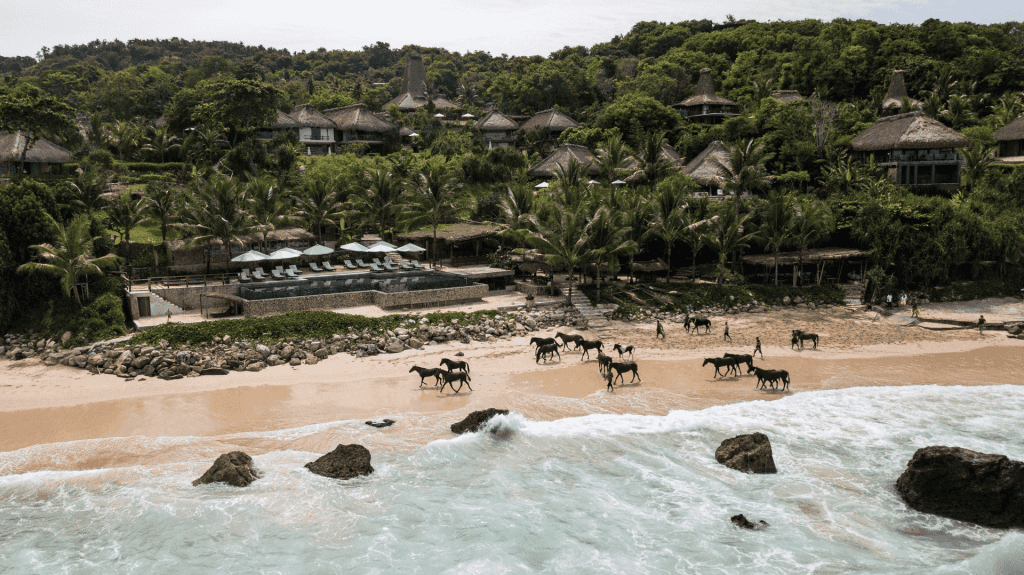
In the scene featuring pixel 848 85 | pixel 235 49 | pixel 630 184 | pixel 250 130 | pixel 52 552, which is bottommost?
pixel 52 552

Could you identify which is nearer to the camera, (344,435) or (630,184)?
(344,435)

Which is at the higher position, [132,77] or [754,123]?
[132,77]

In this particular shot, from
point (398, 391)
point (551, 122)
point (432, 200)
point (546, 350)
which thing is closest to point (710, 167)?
point (432, 200)

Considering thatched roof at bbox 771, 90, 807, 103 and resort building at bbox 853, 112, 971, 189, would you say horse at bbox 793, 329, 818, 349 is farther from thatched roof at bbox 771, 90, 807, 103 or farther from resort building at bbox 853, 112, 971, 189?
thatched roof at bbox 771, 90, 807, 103

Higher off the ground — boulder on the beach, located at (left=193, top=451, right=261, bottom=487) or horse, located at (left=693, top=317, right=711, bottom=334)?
horse, located at (left=693, top=317, right=711, bottom=334)

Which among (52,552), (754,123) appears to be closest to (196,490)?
(52,552)

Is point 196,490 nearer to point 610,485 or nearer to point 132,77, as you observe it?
point 610,485

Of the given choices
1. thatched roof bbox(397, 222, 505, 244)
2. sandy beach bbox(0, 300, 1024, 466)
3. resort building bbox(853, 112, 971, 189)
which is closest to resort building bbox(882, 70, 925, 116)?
resort building bbox(853, 112, 971, 189)

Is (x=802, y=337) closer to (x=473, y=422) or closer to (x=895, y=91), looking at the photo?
(x=473, y=422)

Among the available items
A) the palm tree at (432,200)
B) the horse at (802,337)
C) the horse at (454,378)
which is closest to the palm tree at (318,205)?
the palm tree at (432,200)
